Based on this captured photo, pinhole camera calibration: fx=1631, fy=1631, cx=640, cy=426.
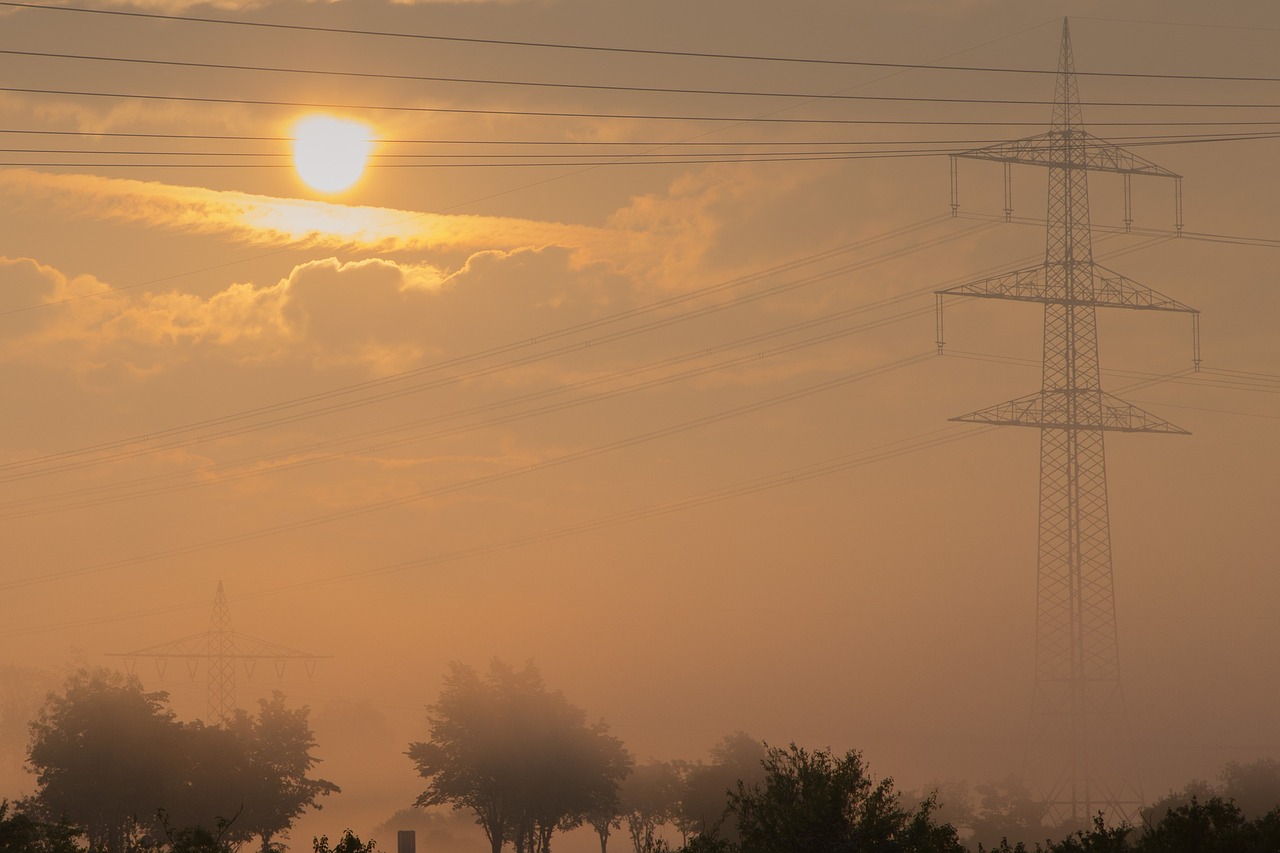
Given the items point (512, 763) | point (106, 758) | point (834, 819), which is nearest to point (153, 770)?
point (106, 758)

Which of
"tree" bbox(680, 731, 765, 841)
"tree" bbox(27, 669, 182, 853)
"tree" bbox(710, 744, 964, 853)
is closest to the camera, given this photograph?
"tree" bbox(710, 744, 964, 853)

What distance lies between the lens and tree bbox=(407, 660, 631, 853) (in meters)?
153

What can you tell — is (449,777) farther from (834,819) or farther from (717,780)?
(834,819)

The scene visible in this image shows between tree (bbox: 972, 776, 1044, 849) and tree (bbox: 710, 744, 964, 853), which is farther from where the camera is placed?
tree (bbox: 972, 776, 1044, 849)

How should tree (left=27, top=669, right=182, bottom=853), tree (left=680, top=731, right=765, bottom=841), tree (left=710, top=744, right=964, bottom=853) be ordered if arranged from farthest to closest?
tree (left=680, top=731, right=765, bottom=841)
tree (left=27, top=669, right=182, bottom=853)
tree (left=710, top=744, right=964, bottom=853)

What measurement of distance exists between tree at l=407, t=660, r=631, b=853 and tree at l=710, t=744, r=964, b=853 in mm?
90058

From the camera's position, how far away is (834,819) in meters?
62.7

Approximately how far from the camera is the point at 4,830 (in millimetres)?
62188

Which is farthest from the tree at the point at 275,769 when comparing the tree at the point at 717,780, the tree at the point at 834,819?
the tree at the point at 834,819

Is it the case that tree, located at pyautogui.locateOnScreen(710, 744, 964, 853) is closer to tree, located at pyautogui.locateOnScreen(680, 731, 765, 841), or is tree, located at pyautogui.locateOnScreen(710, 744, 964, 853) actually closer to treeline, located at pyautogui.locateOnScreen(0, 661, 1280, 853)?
treeline, located at pyautogui.locateOnScreen(0, 661, 1280, 853)

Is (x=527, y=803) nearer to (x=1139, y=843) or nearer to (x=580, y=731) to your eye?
(x=580, y=731)

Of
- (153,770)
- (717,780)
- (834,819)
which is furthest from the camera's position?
(717,780)

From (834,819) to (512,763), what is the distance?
93941 mm

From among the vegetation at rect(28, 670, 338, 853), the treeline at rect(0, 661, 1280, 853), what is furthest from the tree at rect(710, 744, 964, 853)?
the vegetation at rect(28, 670, 338, 853)
